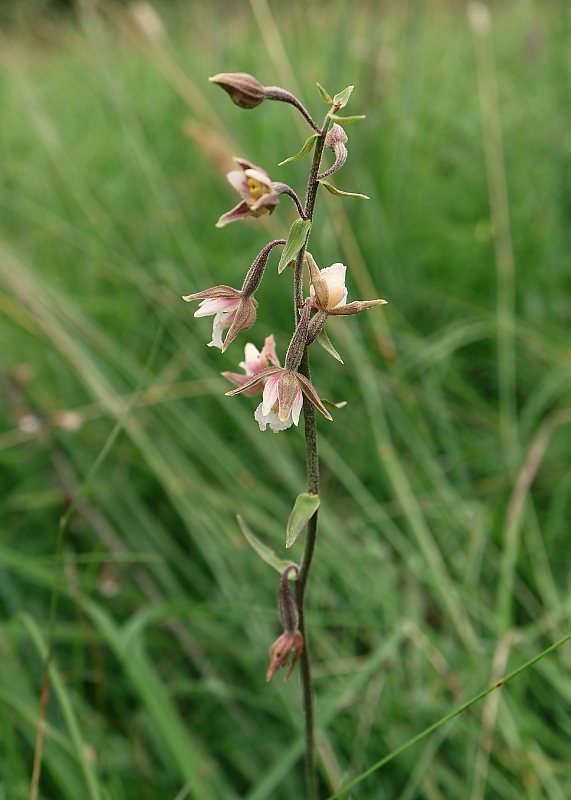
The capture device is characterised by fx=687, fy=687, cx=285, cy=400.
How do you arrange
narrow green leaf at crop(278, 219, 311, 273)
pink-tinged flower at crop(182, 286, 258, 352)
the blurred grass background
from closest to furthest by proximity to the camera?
1. narrow green leaf at crop(278, 219, 311, 273)
2. pink-tinged flower at crop(182, 286, 258, 352)
3. the blurred grass background

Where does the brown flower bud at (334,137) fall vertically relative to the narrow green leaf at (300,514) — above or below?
above

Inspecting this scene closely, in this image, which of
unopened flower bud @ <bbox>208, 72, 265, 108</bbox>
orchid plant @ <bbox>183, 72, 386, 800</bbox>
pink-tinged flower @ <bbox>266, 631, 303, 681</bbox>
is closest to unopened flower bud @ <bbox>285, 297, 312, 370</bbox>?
orchid plant @ <bbox>183, 72, 386, 800</bbox>

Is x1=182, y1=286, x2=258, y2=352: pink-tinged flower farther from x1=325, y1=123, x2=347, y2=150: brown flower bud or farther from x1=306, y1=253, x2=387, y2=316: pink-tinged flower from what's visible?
x1=325, y1=123, x2=347, y2=150: brown flower bud

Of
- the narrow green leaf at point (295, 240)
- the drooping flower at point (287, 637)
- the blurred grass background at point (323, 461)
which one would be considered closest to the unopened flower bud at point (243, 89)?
the narrow green leaf at point (295, 240)

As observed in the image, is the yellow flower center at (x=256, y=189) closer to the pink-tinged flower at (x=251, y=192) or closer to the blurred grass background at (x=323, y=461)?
the pink-tinged flower at (x=251, y=192)

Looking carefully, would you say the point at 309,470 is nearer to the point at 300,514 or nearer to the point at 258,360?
the point at 300,514
